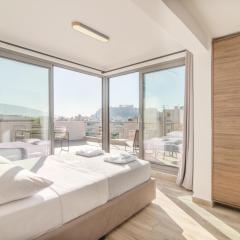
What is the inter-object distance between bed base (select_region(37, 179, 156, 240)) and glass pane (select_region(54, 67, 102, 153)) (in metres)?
2.55

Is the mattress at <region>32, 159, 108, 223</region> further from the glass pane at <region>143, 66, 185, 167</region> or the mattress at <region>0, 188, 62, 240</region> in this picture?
the glass pane at <region>143, 66, 185, 167</region>

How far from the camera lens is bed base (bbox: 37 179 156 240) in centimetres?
154

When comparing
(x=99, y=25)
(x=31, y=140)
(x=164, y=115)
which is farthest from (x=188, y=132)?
(x=31, y=140)

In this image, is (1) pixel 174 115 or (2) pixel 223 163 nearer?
(2) pixel 223 163

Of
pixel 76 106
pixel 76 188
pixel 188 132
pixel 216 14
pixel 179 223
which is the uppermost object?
pixel 216 14

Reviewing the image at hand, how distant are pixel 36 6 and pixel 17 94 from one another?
5.87 ft

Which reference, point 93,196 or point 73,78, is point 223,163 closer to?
point 93,196

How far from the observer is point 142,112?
170 inches

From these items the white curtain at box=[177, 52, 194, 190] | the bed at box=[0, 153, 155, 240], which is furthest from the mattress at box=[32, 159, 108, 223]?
the white curtain at box=[177, 52, 194, 190]

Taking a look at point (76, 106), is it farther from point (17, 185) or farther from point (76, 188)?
point (17, 185)

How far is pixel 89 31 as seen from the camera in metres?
2.74

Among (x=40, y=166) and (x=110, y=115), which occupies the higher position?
(x=110, y=115)

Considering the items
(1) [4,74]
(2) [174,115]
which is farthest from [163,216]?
(1) [4,74]

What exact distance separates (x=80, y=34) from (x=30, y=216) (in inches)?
102
